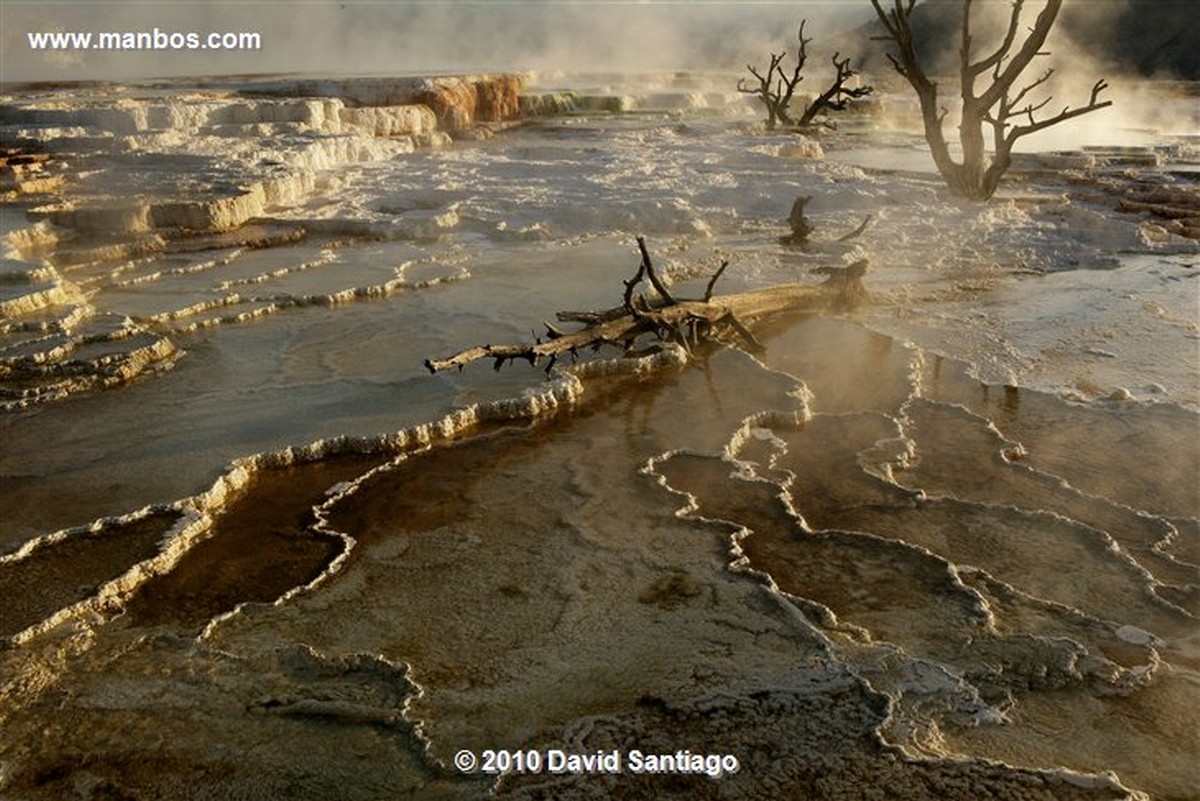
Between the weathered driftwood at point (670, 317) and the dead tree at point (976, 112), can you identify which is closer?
the weathered driftwood at point (670, 317)

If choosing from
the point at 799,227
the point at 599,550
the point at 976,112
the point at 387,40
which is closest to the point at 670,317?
the point at 599,550

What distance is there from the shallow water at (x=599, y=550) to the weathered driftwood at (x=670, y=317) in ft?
0.64

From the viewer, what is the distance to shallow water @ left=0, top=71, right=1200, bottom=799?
7.29ft

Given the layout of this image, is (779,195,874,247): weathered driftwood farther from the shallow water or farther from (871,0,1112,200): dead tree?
(871,0,1112,200): dead tree

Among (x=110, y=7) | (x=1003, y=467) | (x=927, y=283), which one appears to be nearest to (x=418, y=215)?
(x=927, y=283)

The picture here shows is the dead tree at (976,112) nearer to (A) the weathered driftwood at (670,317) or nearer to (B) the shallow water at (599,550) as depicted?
(B) the shallow water at (599,550)

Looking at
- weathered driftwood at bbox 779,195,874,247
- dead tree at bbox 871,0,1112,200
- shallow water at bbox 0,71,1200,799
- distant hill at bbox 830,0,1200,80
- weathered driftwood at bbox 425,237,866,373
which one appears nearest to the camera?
shallow water at bbox 0,71,1200,799

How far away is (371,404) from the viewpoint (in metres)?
4.34

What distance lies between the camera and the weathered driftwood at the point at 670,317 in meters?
4.58

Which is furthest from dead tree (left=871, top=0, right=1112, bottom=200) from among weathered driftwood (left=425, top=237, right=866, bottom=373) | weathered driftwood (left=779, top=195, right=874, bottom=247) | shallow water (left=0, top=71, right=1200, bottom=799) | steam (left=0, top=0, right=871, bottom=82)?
steam (left=0, top=0, right=871, bottom=82)

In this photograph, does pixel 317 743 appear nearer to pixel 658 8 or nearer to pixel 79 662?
pixel 79 662

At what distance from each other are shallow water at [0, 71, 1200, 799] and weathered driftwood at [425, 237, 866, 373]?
20cm

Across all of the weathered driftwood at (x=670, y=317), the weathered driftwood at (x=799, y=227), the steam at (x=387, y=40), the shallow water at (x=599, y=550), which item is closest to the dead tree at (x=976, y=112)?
the weathered driftwood at (x=799, y=227)

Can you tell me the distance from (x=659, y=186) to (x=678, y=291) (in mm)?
4229
